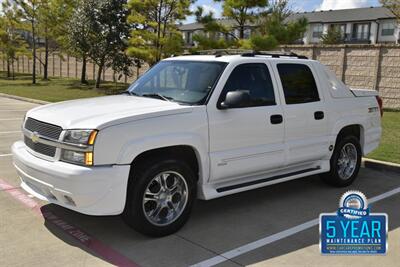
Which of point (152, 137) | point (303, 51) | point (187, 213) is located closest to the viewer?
point (152, 137)

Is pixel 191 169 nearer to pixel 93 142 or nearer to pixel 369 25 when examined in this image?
pixel 93 142

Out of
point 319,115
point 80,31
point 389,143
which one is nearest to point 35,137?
point 319,115

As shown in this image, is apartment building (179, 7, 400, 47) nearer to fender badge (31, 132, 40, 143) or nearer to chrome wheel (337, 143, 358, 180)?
chrome wheel (337, 143, 358, 180)

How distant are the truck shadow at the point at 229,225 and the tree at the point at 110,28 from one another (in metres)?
21.3

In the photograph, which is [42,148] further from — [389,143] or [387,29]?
[387,29]

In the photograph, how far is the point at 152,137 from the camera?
436 cm

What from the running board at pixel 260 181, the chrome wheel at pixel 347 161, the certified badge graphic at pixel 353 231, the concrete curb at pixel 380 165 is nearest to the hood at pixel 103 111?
the running board at pixel 260 181

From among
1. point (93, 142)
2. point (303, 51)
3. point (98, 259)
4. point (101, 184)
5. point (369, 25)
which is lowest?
point (98, 259)

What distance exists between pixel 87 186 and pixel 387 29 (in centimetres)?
6541

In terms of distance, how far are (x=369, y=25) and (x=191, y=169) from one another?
65788mm

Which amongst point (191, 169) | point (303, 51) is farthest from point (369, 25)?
point (191, 169)

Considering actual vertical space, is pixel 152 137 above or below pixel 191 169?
above

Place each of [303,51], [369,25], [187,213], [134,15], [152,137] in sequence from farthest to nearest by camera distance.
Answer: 1. [369,25]
2. [134,15]
3. [303,51]
4. [187,213]
5. [152,137]

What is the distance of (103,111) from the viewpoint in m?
4.52
